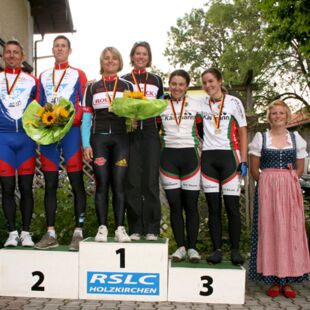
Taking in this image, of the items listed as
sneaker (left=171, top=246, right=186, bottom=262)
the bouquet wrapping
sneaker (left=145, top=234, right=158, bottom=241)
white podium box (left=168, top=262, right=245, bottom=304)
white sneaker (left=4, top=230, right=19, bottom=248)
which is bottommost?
white podium box (left=168, top=262, right=245, bottom=304)

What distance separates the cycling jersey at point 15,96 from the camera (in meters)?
4.32

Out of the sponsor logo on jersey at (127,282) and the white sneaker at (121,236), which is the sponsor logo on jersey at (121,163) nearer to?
the white sneaker at (121,236)

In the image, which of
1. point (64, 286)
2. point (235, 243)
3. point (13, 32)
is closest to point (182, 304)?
point (235, 243)

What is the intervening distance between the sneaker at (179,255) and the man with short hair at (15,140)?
1.31 metres

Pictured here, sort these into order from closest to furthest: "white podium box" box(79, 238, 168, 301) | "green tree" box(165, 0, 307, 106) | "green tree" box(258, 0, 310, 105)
→ "white podium box" box(79, 238, 168, 301) → "green tree" box(258, 0, 310, 105) → "green tree" box(165, 0, 307, 106)

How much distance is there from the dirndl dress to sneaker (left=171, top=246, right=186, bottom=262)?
2.25ft

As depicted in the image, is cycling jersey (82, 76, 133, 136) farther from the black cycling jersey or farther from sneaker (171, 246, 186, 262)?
sneaker (171, 246, 186, 262)

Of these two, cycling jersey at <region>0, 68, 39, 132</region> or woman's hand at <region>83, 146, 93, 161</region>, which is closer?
woman's hand at <region>83, 146, 93, 161</region>

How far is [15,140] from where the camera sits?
14.1ft

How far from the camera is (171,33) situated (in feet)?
125

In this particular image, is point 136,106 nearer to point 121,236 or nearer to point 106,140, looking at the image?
point 106,140

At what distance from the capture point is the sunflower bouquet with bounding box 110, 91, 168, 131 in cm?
399

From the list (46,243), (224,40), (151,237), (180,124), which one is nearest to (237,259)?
(151,237)

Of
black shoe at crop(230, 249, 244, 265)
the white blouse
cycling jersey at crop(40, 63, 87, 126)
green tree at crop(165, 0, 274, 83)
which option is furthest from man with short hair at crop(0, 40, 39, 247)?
green tree at crop(165, 0, 274, 83)
